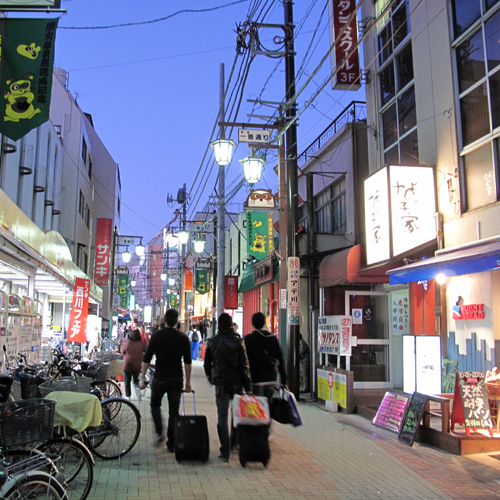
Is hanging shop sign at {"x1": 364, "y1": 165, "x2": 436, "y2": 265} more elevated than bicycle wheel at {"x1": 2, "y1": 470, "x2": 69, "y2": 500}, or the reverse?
hanging shop sign at {"x1": 364, "y1": 165, "x2": 436, "y2": 265}

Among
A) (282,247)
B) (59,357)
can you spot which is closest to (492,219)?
(282,247)

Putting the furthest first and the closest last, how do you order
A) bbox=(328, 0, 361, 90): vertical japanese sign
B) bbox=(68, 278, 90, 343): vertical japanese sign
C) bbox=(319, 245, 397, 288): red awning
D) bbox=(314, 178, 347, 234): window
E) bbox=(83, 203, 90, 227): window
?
1. bbox=(83, 203, 90, 227): window
2. bbox=(314, 178, 347, 234): window
3. bbox=(68, 278, 90, 343): vertical japanese sign
4. bbox=(328, 0, 361, 90): vertical japanese sign
5. bbox=(319, 245, 397, 288): red awning

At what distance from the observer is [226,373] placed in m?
7.27

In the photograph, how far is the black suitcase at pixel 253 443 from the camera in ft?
22.5

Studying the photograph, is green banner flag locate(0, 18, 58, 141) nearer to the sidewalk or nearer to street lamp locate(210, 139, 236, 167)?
the sidewalk

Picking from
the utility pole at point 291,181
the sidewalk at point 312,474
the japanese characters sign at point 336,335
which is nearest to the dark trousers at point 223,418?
the sidewalk at point 312,474

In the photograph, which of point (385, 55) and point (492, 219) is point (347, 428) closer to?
point (492, 219)

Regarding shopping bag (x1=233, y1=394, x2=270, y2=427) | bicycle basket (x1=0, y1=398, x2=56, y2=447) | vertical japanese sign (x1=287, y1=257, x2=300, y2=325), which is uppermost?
vertical japanese sign (x1=287, y1=257, x2=300, y2=325)

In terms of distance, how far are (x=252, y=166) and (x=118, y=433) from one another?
27.9 feet

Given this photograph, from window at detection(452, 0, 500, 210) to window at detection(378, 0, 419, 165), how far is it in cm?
186

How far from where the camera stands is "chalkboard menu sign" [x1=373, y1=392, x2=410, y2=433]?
9156 millimetres

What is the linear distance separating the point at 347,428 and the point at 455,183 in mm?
5240

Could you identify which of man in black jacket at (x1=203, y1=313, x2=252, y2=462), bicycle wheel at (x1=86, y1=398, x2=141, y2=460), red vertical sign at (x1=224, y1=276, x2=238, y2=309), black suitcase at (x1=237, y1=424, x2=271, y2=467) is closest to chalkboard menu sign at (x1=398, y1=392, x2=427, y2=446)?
black suitcase at (x1=237, y1=424, x2=271, y2=467)

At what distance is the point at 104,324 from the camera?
141ft
